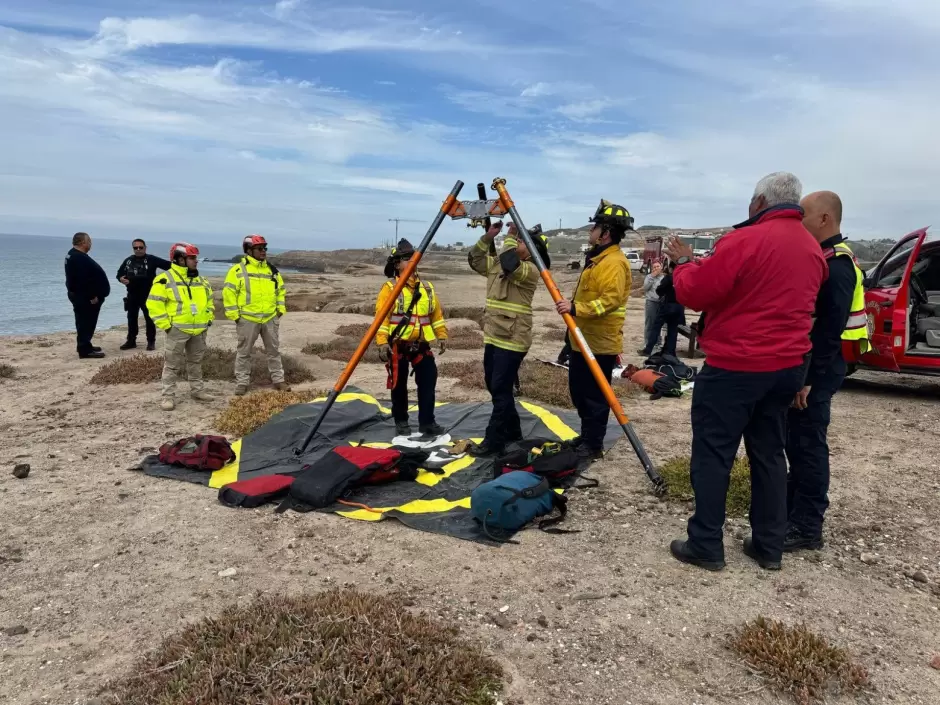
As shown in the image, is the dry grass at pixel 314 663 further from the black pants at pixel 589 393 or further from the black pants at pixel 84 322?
the black pants at pixel 84 322

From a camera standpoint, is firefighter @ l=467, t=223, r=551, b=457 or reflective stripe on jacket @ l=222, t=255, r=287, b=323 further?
reflective stripe on jacket @ l=222, t=255, r=287, b=323

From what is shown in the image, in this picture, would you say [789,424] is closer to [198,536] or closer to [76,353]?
[198,536]

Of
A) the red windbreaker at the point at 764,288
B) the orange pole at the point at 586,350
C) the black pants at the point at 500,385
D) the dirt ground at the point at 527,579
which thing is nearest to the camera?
the dirt ground at the point at 527,579

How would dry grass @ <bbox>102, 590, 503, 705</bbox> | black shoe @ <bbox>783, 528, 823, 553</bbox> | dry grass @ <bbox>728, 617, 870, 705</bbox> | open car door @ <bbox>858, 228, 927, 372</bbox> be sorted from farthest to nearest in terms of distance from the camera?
open car door @ <bbox>858, 228, 927, 372</bbox>, black shoe @ <bbox>783, 528, 823, 553</bbox>, dry grass @ <bbox>728, 617, 870, 705</bbox>, dry grass @ <bbox>102, 590, 503, 705</bbox>

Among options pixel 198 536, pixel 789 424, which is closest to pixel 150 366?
pixel 198 536

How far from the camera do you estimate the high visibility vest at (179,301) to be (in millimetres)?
8344

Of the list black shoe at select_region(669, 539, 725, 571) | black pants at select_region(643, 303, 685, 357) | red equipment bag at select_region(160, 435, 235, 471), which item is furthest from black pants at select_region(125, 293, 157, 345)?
black shoe at select_region(669, 539, 725, 571)

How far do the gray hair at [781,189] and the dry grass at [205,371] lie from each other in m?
7.85

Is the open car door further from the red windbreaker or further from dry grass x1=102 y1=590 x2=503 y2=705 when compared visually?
dry grass x1=102 y1=590 x2=503 y2=705

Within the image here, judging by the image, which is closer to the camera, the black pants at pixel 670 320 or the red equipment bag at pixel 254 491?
the red equipment bag at pixel 254 491

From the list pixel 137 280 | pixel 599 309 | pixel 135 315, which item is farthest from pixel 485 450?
pixel 135 315

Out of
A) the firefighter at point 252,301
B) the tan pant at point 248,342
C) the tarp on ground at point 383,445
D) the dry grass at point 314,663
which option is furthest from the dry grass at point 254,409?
the dry grass at point 314,663

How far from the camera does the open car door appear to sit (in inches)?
339

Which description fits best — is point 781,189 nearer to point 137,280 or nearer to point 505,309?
point 505,309
